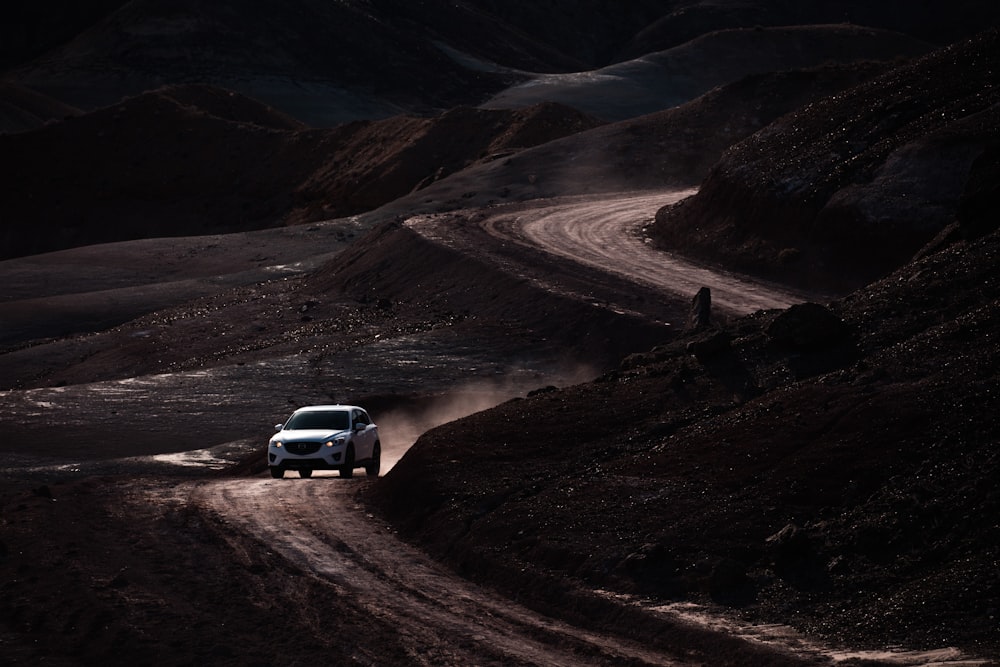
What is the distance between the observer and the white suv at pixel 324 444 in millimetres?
22656

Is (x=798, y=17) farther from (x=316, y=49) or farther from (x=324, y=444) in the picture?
(x=324, y=444)

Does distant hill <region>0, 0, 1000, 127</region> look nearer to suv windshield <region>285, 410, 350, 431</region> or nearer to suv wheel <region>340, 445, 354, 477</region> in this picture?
suv windshield <region>285, 410, 350, 431</region>

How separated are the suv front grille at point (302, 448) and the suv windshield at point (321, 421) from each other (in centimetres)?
68

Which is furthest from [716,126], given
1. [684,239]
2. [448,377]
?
[448,377]

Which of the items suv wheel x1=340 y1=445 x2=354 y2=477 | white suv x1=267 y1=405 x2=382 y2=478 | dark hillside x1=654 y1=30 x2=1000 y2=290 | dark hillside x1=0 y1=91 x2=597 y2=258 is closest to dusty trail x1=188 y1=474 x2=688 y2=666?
white suv x1=267 y1=405 x2=382 y2=478

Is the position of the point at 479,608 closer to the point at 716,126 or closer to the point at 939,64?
the point at 939,64

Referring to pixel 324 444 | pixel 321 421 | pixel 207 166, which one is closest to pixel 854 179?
pixel 321 421

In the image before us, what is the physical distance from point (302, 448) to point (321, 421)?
97 cm

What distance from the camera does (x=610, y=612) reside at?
1361 centimetres

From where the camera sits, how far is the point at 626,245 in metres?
43.9

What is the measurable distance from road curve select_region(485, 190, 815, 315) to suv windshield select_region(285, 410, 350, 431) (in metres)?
13.3

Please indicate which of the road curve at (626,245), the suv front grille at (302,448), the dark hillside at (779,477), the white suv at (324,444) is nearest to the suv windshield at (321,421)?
the white suv at (324,444)

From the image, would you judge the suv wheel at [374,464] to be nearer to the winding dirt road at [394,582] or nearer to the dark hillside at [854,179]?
the winding dirt road at [394,582]

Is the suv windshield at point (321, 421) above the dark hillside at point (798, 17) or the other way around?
the other way around
